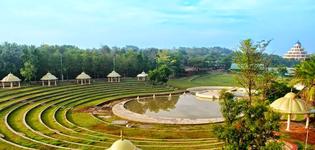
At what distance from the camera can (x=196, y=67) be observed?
96.8m

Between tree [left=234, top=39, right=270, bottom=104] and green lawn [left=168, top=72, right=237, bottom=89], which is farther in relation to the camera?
green lawn [left=168, top=72, right=237, bottom=89]

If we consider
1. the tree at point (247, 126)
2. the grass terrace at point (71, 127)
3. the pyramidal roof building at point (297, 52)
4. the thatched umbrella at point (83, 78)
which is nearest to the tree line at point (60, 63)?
the thatched umbrella at point (83, 78)

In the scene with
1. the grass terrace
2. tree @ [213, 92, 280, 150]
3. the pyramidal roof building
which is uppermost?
the pyramidal roof building

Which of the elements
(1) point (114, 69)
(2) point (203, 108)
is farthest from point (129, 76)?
(2) point (203, 108)

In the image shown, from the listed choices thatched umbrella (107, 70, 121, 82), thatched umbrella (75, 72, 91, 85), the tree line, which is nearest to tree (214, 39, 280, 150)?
the tree line

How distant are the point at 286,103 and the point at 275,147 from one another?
532 inches

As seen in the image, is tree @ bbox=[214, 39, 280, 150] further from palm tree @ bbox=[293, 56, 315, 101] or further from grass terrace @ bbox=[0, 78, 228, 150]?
palm tree @ bbox=[293, 56, 315, 101]

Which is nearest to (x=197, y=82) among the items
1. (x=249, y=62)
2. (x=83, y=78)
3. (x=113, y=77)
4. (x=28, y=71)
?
(x=113, y=77)

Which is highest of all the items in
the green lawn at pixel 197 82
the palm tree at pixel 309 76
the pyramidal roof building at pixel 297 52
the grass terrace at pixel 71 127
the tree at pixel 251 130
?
the pyramidal roof building at pixel 297 52

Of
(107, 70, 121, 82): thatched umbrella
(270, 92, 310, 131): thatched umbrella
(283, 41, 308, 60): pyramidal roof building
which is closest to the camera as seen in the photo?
(270, 92, 310, 131): thatched umbrella

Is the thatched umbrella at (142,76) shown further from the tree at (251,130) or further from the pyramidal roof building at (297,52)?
the pyramidal roof building at (297,52)

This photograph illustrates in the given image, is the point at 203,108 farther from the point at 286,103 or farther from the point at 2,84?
the point at 2,84

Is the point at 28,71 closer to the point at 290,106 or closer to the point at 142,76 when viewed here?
the point at 142,76

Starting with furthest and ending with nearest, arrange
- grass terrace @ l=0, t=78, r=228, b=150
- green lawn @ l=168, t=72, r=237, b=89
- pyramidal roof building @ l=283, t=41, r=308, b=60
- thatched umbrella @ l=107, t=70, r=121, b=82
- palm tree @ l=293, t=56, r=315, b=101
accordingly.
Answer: pyramidal roof building @ l=283, t=41, r=308, b=60 → green lawn @ l=168, t=72, r=237, b=89 → thatched umbrella @ l=107, t=70, r=121, b=82 → palm tree @ l=293, t=56, r=315, b=101 → grass terrace @ l=0, t=78, r=228, b=150
